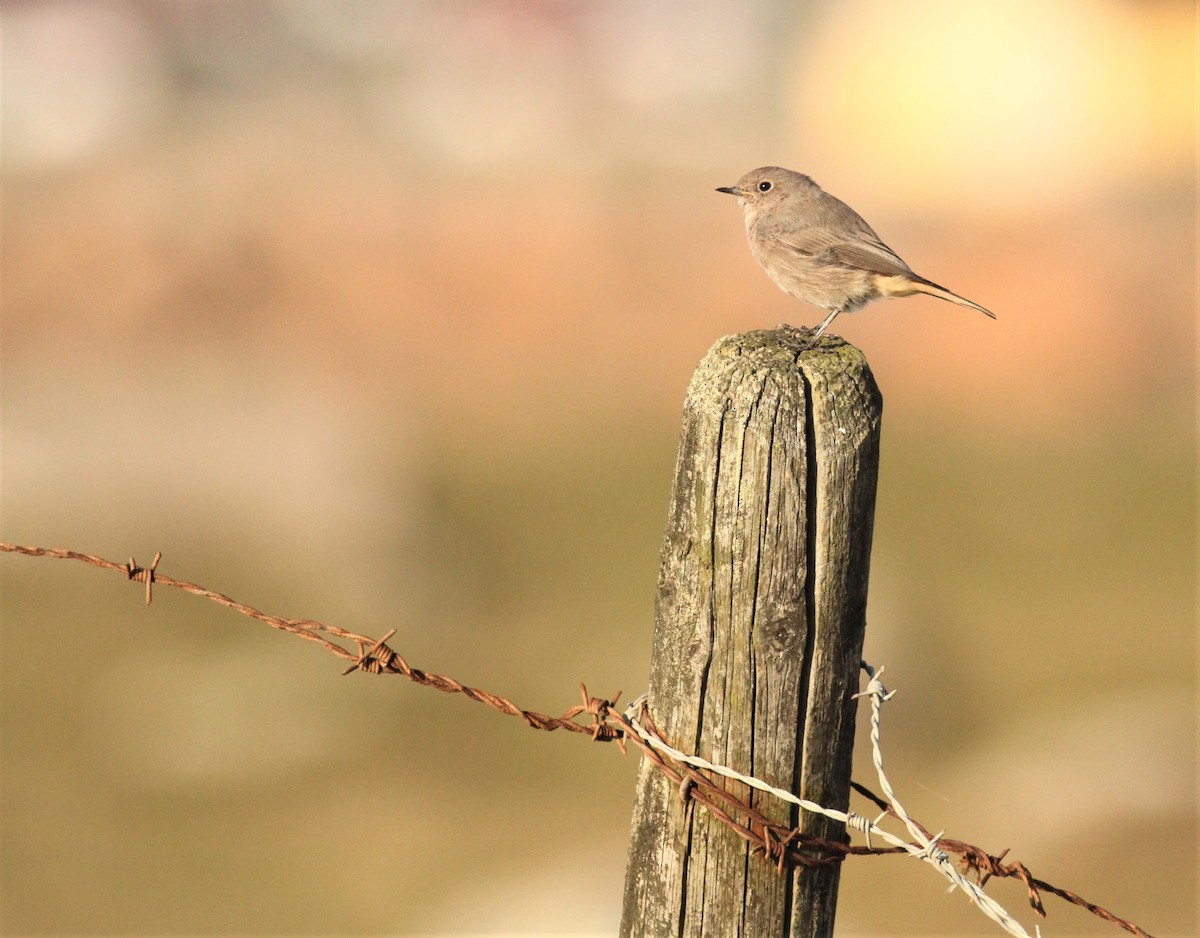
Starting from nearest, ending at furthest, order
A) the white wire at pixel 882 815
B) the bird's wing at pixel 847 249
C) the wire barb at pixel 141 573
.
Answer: the white wire at pixel 882 815 < the wire barb at pixel 141 573 < the bird's wing at pixel 847 249

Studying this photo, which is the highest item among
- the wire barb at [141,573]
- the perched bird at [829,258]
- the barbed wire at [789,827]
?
the perched bird at [829,258]

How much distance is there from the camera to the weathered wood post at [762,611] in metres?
2.96

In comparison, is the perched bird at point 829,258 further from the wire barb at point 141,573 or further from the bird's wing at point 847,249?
the wire barb at point 141,573

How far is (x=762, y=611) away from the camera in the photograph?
118 inches

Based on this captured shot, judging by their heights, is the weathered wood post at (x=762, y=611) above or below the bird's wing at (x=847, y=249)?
below

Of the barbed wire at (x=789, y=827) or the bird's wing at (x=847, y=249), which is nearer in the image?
the barbed wire at (x=789, y=827)

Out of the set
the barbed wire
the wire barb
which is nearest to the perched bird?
the barbed wire

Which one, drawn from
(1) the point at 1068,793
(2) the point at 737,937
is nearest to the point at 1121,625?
(1) the point at 1068,793

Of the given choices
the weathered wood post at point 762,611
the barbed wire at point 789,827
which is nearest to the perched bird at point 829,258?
the weathered wood post at point 762,611

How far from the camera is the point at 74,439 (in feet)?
57.3

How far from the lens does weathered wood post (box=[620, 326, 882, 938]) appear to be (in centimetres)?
296

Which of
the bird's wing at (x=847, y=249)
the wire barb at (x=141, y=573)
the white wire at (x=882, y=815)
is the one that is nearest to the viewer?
the white wire at (x=882, y=815)

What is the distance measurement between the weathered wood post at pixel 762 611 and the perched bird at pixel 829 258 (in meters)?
2.71

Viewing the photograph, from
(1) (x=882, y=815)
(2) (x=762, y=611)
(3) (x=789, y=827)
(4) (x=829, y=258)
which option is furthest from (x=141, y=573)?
(4) (x=829, y=258)
